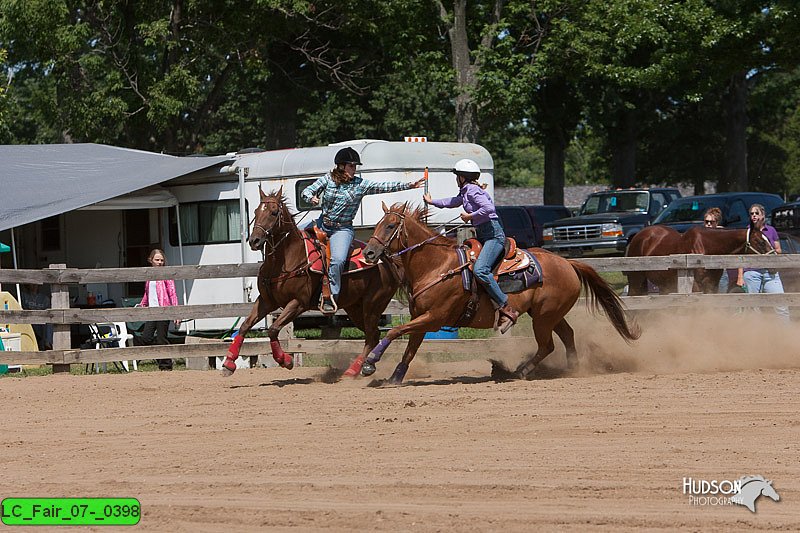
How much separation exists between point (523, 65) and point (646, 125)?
2246 cm

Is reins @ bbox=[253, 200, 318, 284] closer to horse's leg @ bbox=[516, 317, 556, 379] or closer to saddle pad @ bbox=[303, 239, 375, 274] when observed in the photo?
saddle pad @ bbox=[303, 239, 375, 274]

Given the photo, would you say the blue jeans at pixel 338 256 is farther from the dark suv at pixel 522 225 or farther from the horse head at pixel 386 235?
the dark suv at pixel 522 225

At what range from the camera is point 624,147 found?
45.5 metres

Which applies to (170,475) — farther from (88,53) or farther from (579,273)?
(88,53)

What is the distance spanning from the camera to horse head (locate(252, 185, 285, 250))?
441 inches

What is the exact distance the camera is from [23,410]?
1055 cm

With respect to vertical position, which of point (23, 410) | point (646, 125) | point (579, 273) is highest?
point (646, 125)

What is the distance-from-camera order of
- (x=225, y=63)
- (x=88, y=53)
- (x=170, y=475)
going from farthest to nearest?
(x=225, y=63) < (x=88, y=53) < (x=170, y=475)

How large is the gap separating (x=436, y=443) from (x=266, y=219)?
411cm

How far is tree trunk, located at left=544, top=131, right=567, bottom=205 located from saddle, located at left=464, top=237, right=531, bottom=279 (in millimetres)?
31448

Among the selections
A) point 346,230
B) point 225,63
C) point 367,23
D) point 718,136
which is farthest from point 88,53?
point 718,136

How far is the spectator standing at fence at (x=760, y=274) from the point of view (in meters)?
14.6

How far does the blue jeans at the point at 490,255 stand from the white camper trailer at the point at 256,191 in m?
6.81

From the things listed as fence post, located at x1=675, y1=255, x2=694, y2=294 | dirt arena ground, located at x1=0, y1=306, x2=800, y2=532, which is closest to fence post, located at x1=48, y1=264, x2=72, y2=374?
dirt arena ground, located at x1=0, y1=306, x2=800, y2=532
